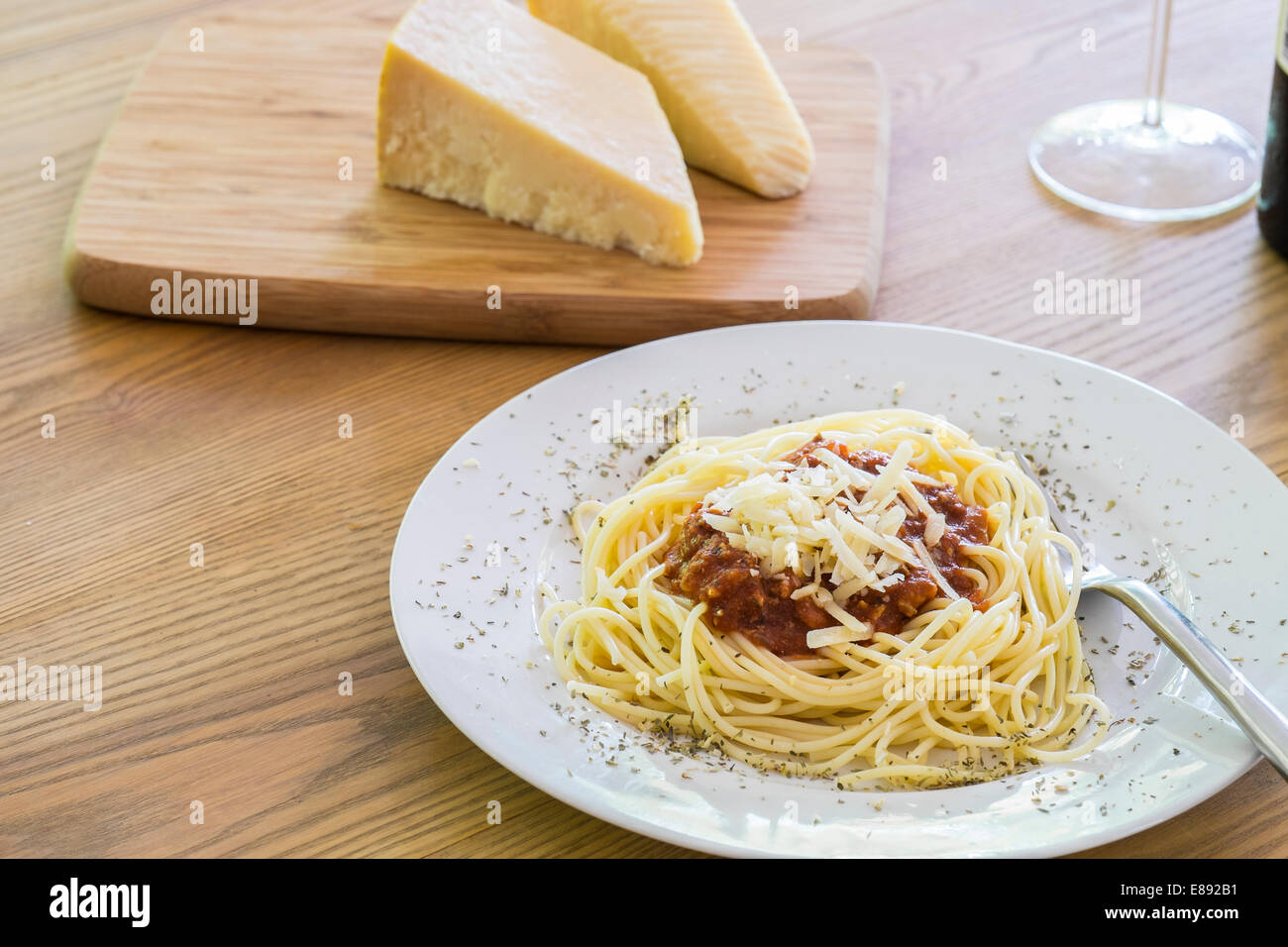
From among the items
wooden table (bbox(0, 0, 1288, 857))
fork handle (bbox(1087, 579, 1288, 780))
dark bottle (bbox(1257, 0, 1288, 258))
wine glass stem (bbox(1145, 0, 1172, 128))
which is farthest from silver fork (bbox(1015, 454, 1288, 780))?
wine glass stem (bbox(1145, 0, 1172, 128))

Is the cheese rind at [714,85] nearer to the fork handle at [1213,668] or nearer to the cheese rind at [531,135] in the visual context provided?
the cheese rind at [531,135]

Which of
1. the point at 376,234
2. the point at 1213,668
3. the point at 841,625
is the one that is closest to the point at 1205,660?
the point at 1213,668

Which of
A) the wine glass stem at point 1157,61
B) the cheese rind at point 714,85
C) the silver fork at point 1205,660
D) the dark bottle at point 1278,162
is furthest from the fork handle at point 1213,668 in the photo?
the wine glass stem at point 1157,61

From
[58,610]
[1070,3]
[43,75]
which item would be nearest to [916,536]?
[58,610]

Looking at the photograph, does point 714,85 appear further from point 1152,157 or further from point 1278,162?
point 1278,162

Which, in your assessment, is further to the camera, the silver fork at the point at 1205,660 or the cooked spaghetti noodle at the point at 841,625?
the cooked spaghetti noodle at the point at 841,625

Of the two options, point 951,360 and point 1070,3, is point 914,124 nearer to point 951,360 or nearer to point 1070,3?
point 1070,3
